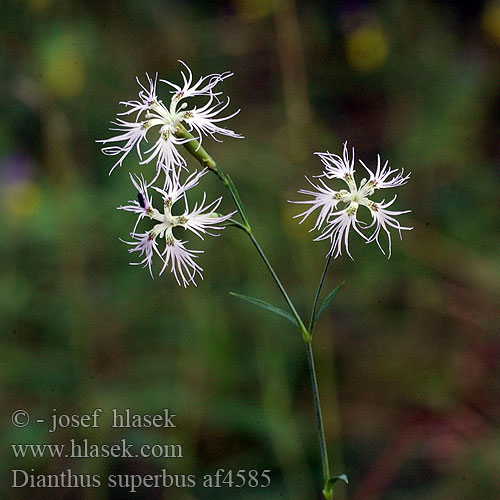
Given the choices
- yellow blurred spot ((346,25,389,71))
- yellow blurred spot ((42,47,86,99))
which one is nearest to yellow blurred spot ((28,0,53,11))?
yellow blurred spot ((42,47,86,99))

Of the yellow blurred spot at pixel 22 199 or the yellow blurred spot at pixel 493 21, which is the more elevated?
the yellow blurred spot at pixel 493 21

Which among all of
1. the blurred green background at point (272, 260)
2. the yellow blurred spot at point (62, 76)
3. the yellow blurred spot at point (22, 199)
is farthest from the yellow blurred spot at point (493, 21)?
the yellow blurred spot at point (22, 199)

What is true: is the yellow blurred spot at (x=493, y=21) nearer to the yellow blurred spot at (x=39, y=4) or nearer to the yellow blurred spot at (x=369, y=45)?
the yellow blurred spot at (x=369, y=45)

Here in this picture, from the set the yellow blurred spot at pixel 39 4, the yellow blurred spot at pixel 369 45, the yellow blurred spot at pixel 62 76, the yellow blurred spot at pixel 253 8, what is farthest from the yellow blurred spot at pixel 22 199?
the yellow blurred spot at pixel 369 45

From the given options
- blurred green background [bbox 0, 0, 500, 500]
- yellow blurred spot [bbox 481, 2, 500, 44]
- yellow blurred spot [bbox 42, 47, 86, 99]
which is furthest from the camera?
yellow blurred spot [bbox 481, 2, 500, 44]

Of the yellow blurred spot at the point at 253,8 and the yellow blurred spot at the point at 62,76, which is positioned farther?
the yellow blurred spot at the point at 253,8

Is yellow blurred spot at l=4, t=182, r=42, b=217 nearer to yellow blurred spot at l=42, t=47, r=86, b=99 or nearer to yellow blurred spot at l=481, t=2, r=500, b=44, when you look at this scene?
yellow blurred spot at l=42, t=47, r=86, b=99

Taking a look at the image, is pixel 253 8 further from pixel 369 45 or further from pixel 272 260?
pixel 272 260

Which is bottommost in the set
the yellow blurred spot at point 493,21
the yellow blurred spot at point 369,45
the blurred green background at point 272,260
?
the blurred green background at point 272,260

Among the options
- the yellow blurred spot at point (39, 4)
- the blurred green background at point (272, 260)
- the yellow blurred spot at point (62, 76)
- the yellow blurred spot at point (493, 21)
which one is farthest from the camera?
the yellow blurred spot at point (493, 21)

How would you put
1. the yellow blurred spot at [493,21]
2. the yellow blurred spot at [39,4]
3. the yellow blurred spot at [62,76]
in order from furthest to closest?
the yellow blurred spot at [493,21]
the yellow blurred spot at [39,4]
the yellow blurred spot at [62,76]
